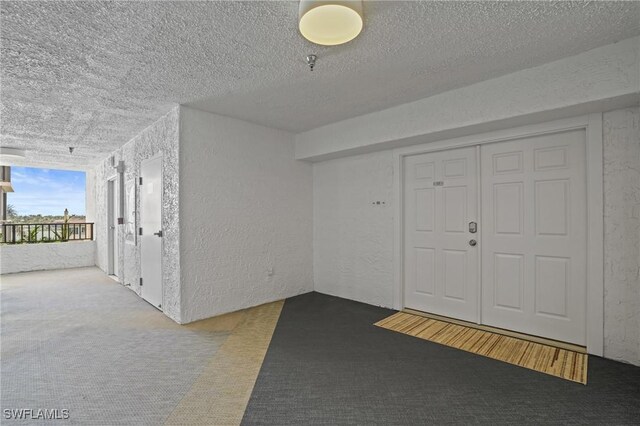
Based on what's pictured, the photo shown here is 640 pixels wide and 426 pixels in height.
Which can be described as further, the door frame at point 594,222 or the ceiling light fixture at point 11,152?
the ceiling light fixture at point 11,152

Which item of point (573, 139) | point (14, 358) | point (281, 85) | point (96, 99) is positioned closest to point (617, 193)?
Answer: point (573, 139)

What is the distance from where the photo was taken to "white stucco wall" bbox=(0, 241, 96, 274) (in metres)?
6.44

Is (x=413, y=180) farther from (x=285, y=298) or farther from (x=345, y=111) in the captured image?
(x=285, y=298)

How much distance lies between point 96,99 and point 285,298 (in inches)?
133

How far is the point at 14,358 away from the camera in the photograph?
265 centimetres

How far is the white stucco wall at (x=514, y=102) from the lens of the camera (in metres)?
2.30

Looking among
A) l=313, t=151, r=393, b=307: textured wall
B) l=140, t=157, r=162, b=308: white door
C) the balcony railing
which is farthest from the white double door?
the balcony railing

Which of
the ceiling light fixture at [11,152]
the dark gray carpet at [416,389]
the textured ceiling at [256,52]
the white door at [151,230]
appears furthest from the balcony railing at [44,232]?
the dark gray carpet at [416,389]

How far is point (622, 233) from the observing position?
8.23 feet

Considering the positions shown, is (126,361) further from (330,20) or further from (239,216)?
(330,20)

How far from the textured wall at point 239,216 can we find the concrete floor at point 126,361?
0.34 metres

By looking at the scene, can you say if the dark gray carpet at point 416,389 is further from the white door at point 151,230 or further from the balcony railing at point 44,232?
the balcony railing at point 44,232

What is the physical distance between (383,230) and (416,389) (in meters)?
2.22

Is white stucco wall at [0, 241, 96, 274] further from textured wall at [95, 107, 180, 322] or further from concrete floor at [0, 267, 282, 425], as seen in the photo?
textured wall at [95, 107, 180, 322]
